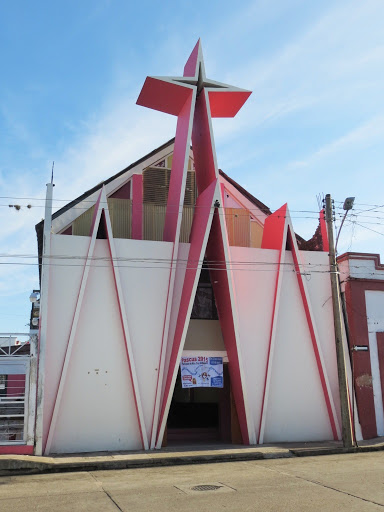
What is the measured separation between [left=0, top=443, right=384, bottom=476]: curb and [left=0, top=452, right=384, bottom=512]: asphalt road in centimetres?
72

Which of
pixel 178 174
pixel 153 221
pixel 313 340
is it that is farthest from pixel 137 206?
pixel 313 340

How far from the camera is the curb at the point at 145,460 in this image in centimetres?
1307

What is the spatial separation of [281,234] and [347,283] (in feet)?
10.4

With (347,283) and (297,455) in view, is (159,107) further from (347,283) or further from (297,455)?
(297,455)

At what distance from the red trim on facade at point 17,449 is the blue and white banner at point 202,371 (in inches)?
202

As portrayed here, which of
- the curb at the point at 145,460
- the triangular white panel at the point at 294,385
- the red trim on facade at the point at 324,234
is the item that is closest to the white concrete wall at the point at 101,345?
the curb at the point at 145,460

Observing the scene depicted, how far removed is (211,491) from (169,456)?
5.14 m

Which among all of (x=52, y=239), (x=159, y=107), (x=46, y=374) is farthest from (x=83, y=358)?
(x=159, y=107)

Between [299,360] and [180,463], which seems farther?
[299,360]

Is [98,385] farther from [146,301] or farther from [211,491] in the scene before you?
[211,491]

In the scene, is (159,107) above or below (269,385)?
above

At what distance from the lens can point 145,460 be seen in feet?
46.7

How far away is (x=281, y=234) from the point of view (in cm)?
1934

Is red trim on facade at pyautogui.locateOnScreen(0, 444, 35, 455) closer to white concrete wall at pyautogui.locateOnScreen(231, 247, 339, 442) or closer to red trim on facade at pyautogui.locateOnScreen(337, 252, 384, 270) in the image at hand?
white concrete wall at pyautogui.locateOnScreen(231, 247, 339, 442)
